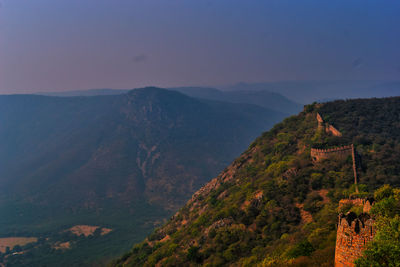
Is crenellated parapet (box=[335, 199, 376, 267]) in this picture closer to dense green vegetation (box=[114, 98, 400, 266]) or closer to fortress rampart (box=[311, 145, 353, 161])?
dense green vegetation (box=[114, 98, 400, 266])

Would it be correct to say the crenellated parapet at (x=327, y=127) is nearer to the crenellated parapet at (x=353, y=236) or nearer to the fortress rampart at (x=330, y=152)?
the fortress rampart at (x=330, y=152)

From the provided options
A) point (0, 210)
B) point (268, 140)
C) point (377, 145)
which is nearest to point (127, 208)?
point (0, 210)

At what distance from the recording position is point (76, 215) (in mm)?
169500

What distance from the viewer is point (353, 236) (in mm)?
14297

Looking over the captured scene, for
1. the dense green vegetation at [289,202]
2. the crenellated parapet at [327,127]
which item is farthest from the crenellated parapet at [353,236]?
the crenellated parapet at [327,127]

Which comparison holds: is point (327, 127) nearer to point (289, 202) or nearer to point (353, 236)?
point (289, 202)

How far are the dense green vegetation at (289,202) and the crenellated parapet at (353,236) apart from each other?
2985mm

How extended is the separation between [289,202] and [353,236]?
2628 cm

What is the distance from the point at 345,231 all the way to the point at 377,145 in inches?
1524

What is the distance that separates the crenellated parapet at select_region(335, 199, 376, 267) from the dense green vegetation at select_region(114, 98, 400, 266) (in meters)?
2.99

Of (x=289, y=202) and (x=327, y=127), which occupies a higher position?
(x=327, y=127)

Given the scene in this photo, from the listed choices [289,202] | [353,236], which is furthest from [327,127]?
[353,236]

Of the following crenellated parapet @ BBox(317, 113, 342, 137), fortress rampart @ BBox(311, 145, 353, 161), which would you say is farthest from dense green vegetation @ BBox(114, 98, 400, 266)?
crenellated parapet @ BBox(317, 113, 342, 137)

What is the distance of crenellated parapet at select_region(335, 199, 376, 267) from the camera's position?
46.2 ft
